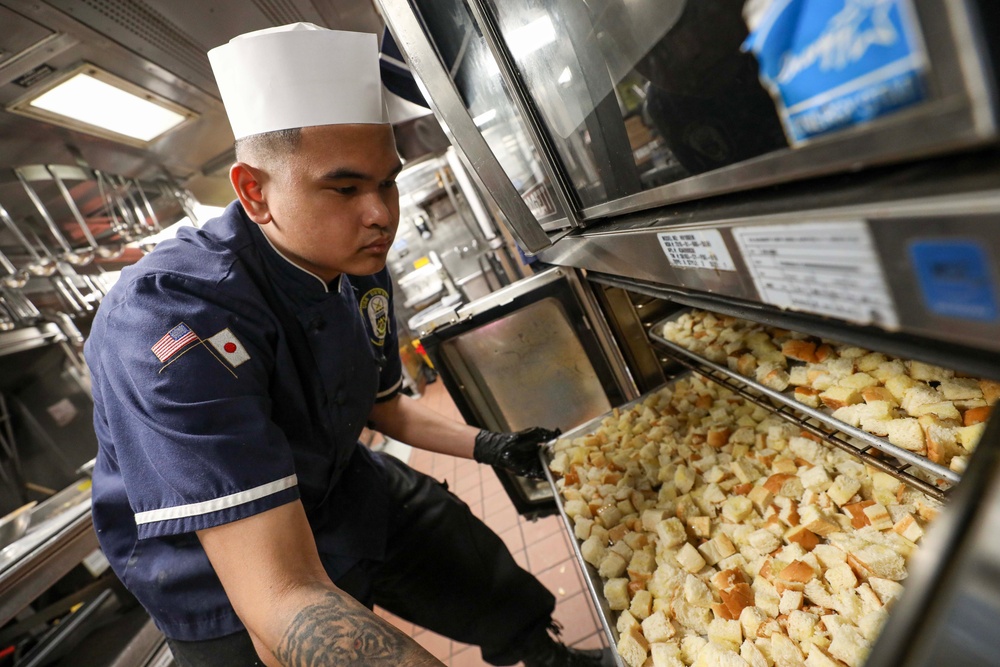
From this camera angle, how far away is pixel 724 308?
2.75 feet

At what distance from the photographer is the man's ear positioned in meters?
1.30

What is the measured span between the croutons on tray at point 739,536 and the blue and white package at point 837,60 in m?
0.94

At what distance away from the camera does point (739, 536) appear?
3.92ft

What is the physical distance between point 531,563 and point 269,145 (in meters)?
2.74

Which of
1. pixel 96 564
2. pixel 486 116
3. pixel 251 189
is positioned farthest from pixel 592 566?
pixel 96 564

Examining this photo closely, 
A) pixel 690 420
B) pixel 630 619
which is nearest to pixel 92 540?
pixel 630 619

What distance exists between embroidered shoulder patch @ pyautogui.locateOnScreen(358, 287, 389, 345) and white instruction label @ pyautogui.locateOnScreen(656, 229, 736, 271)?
5.06 feet

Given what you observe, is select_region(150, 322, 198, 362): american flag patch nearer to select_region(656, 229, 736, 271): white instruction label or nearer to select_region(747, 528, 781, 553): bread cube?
select_region(656, 229, 736, 271): white instruction label

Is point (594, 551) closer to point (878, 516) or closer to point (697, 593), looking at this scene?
point (697, 593)

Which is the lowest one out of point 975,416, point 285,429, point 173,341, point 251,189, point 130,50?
point 975,416

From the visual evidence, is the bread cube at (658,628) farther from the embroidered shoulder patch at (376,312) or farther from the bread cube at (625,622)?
the embroidered shoulder patch at (376,312)

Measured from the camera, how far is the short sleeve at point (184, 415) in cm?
102

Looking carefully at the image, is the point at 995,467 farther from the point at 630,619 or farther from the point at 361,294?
the point at 361,294

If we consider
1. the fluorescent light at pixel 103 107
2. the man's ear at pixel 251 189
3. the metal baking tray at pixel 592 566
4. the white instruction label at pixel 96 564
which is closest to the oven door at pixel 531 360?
the metal baking tray at pixel 592 566
